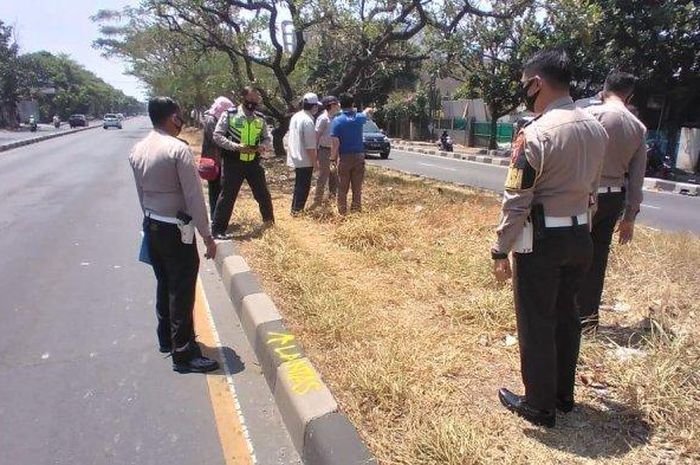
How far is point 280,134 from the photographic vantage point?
17.2 meters

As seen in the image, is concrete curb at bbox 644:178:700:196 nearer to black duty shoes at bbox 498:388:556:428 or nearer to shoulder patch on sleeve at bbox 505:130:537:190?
black duty shoes at bbox 498:388:556:428

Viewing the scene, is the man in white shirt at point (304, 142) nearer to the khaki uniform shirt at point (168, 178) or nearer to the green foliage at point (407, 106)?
the khaki uniform shirt at point (168, 178)

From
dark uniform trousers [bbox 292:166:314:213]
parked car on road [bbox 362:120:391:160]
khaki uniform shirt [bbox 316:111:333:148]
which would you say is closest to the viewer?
dark uniform trousers [bbox 292:166:314:213]

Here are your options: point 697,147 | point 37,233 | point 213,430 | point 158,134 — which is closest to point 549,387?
point 213,430

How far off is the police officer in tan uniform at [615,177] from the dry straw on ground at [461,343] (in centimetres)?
39

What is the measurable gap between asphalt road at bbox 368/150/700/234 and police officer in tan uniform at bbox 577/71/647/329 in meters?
5.70

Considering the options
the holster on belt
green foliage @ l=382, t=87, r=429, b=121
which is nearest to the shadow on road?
the holster on belt

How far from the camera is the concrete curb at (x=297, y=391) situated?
→ 254cm

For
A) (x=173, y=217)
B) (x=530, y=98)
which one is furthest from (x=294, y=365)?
(x=530, y=98)

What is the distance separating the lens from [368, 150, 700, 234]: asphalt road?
30.8 ft

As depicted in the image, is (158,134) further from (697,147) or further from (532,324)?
(697,147)

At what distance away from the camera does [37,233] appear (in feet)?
24.5

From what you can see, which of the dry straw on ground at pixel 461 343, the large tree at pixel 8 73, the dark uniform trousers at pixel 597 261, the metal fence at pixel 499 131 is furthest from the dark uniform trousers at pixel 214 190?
the large tree at pixel 8 73

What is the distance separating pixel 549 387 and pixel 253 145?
4668mm
